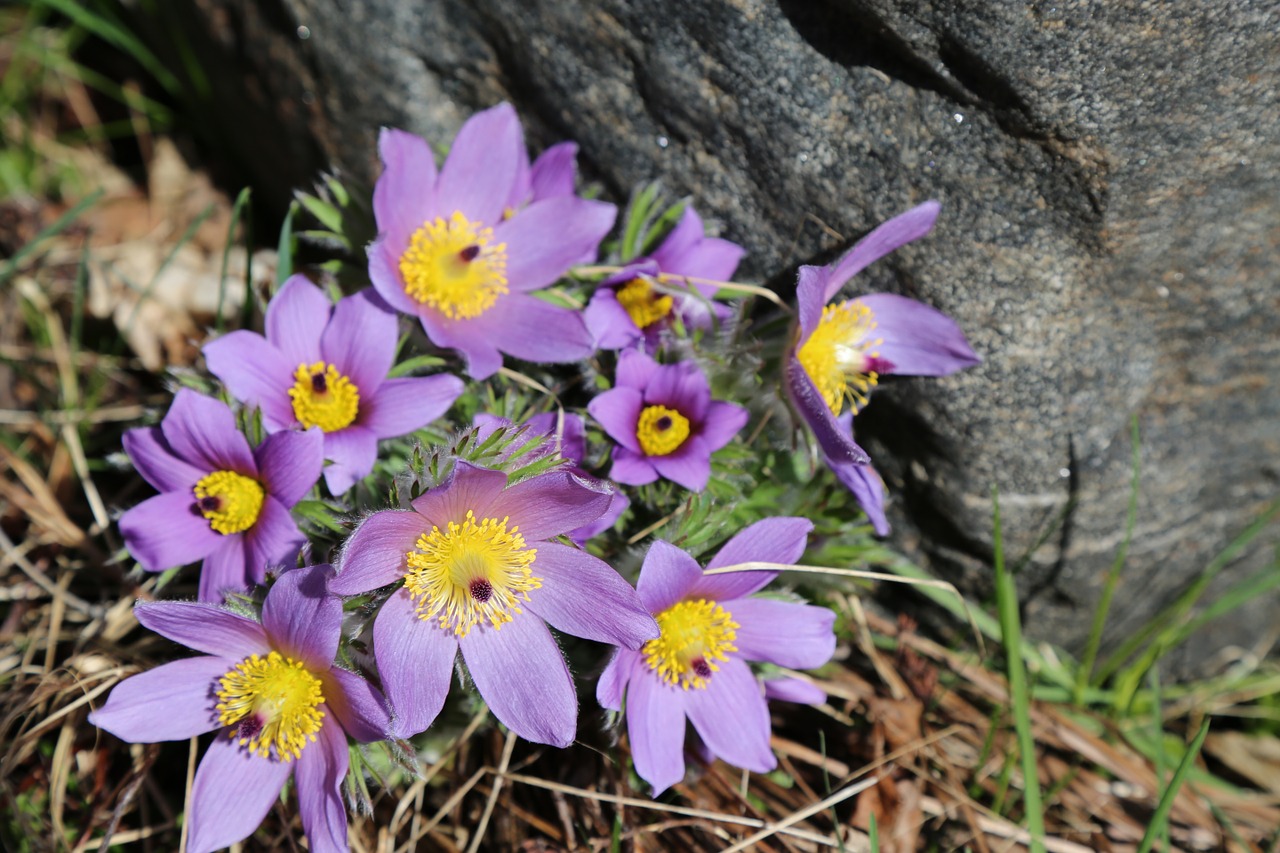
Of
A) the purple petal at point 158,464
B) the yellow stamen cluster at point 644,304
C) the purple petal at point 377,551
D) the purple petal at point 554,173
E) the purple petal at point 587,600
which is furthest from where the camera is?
the purple petal at point 554,173

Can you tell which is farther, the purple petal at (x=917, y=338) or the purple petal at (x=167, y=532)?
the purple petal at (x=917, y=338)

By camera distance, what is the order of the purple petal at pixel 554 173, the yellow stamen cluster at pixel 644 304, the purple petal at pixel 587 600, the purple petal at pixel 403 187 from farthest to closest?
the purple petal at pixel 554 173 → the yellow stamen cluster at pixel 644 304 → the purple petal at pixel 403 187 → the purple petal at pixel 587 600

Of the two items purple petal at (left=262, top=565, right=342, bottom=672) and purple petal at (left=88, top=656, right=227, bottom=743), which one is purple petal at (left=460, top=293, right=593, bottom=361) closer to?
purple petal at (left=262, top=565, right=342, bottom=672)

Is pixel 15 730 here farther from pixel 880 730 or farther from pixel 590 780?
pixel 880 730

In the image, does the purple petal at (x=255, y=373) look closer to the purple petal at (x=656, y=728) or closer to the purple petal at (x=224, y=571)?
the purple petal at (x=224, y=571)

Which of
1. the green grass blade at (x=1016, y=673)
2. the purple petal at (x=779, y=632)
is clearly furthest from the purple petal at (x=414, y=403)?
the green grass blade at (x=1016, y=673)

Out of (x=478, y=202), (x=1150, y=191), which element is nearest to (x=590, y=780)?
(x=478, y=202)

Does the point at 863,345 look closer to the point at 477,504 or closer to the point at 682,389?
the point at 682,389
